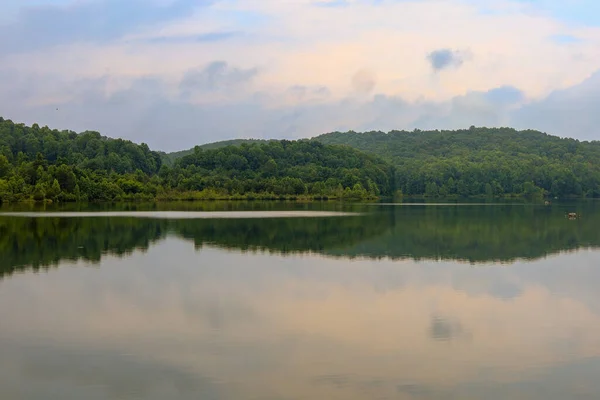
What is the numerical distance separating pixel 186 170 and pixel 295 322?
344 feet

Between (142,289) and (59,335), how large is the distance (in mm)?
5312

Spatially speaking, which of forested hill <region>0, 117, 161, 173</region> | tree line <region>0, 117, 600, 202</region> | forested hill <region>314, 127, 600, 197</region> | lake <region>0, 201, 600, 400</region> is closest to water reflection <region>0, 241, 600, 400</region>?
lake <region>0, 201, 600, 400</region>

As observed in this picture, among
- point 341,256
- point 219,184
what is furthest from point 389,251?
point 219,184

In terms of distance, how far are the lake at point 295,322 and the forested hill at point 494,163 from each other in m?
114

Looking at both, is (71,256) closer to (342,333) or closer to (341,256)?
(341,256)

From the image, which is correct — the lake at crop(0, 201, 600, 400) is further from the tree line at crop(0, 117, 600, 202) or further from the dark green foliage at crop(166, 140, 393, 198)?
the dark green foliage at crop(166, 140, 393, 198)

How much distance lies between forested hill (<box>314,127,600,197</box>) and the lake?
114m

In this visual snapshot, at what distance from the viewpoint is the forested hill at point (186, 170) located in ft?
299

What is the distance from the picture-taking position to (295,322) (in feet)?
46.4

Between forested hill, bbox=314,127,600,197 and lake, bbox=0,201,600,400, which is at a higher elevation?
forested hill, bbox=314,127,600,197

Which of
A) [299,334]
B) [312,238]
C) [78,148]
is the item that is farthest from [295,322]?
[78,148]

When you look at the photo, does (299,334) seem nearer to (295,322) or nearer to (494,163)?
(295,322)

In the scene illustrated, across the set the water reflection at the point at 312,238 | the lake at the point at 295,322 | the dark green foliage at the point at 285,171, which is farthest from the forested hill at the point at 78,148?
the lake at the point at 295,322

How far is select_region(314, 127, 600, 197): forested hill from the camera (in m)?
137
